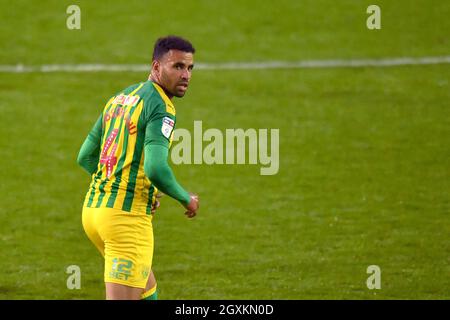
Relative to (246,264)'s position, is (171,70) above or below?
above

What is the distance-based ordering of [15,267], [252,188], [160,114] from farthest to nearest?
[252,188] < [15,267] < [160,114]

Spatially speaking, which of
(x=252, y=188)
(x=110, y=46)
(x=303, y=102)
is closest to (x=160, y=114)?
(x=252, y=188)

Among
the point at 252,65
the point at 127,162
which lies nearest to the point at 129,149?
the point at 127,162

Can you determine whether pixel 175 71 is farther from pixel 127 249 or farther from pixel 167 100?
pixel 127 249

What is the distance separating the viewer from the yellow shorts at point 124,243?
8.44 meters

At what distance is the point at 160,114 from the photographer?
27.7ft

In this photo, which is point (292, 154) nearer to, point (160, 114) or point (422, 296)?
point (422, 296)

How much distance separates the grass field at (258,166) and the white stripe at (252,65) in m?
0.35

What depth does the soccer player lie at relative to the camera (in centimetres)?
843

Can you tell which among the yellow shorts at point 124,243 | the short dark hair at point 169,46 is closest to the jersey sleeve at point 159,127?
the short dark hair at point 169,46

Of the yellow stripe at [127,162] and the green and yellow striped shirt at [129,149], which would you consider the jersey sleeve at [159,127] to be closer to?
the green and yellow striped shirt at [129,149]

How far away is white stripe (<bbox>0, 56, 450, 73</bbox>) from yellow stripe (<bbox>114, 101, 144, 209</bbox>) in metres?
15.6

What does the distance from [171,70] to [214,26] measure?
18226 millimetres
